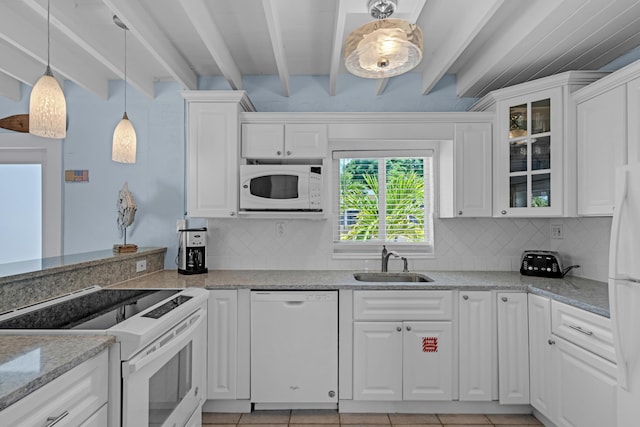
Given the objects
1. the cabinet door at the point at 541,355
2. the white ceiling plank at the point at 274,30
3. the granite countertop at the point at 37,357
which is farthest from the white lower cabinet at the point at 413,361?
the white ceiling plank at the point at 274,30

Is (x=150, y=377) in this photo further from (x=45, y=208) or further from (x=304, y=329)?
(x=45, y=208)

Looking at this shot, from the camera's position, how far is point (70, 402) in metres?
1.05

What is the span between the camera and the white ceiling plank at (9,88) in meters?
2.95

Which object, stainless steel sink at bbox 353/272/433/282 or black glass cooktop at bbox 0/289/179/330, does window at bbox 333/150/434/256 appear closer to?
stainless steel sink at bbox 353/272/433/282

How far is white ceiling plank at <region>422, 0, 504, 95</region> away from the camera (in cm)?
186

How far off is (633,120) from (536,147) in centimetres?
58

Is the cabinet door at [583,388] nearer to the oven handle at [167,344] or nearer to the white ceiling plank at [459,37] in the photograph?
the white ceiling plank at [459,37]

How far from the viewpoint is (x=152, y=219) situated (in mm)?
2988

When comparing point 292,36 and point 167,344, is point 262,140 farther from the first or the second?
point 167,344

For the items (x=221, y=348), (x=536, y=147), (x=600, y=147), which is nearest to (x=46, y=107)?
(x=221, y=348)

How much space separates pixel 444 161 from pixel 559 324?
1382 mm

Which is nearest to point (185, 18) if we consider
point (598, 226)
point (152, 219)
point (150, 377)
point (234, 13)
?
point (234, 13)

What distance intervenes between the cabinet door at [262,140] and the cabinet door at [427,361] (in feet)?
5.10

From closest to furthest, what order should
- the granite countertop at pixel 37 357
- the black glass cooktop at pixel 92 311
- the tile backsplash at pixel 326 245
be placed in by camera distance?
1. the granite countertop at pixel 37 357
2. the black glass cooktop at pixel 92 311
3. the tile backsplash at pixel 326 245
